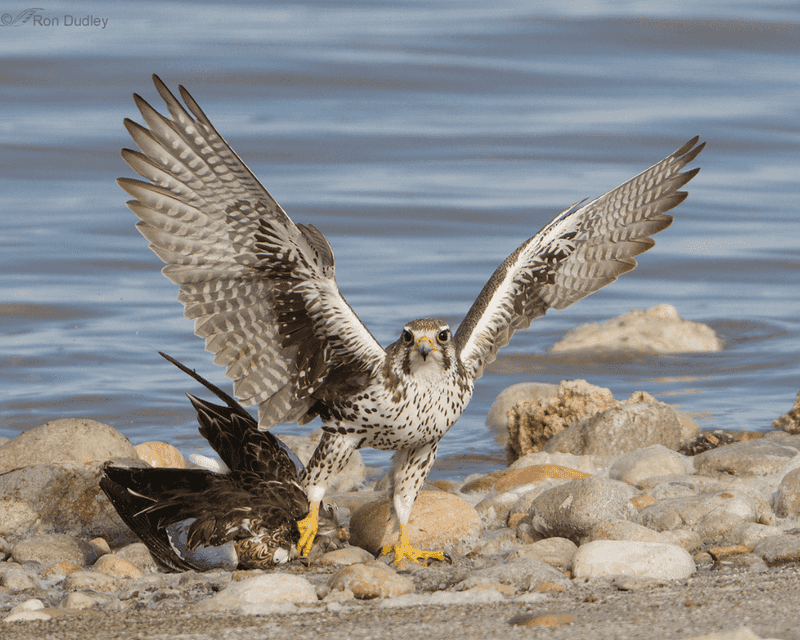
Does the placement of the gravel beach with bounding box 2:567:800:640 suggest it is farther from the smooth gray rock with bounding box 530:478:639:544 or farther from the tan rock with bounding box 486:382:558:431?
the tan rock with bounding box 486:382:558:431

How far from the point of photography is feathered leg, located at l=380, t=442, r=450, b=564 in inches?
207

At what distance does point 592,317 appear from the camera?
11.5 meters

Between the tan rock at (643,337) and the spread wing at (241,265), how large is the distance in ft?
18.1

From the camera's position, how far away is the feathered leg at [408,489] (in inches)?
207

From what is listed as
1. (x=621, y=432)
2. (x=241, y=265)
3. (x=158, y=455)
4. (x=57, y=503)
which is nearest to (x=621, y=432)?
(x=621, y=432)

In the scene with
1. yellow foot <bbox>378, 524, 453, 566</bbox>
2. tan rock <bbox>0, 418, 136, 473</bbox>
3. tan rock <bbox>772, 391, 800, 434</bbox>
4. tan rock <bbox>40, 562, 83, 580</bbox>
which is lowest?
tan rock <bbox>772, 391, 800, 434</bbox>

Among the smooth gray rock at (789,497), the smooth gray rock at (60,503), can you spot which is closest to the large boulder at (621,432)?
the smooth gray rock at (789,497)

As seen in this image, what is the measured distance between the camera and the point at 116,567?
4984 millimetres

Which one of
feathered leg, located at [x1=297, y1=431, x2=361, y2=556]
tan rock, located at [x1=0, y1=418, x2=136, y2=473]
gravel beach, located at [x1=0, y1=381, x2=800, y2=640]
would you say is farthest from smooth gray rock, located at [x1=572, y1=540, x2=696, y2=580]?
tan rock, located at [x1=0, y1=418, x2=136, y2=473]

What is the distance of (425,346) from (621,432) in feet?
8.57

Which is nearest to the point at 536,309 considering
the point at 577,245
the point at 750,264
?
the point at 577,245

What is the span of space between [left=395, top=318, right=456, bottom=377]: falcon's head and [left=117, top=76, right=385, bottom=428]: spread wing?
0.13 meters

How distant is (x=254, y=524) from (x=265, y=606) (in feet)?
3.06

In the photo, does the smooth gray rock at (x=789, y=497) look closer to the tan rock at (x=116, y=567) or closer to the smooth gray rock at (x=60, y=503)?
the tan rock at (x=116, y=567)
